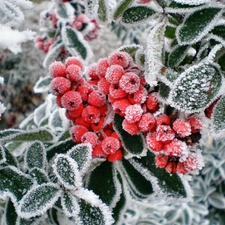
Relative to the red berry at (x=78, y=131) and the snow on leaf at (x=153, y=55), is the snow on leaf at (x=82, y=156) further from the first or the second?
the snow on leaf at (x=153, y=55)

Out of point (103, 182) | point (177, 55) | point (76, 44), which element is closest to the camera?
point (177, 55)

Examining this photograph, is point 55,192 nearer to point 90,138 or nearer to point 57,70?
point 90,138

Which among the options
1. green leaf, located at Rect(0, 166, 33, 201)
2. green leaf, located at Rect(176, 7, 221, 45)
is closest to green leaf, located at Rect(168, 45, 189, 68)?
green leaf, located at Rect(176, 7, 221, 45)

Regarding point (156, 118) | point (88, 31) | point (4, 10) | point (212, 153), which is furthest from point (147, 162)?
point (212, 153)

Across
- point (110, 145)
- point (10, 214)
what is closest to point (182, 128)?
point (110, 145)

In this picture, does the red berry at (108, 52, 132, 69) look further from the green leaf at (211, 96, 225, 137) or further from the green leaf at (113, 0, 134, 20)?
the green leaf at (211, 96, 225, 137)

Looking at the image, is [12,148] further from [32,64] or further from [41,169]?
[32,64]
